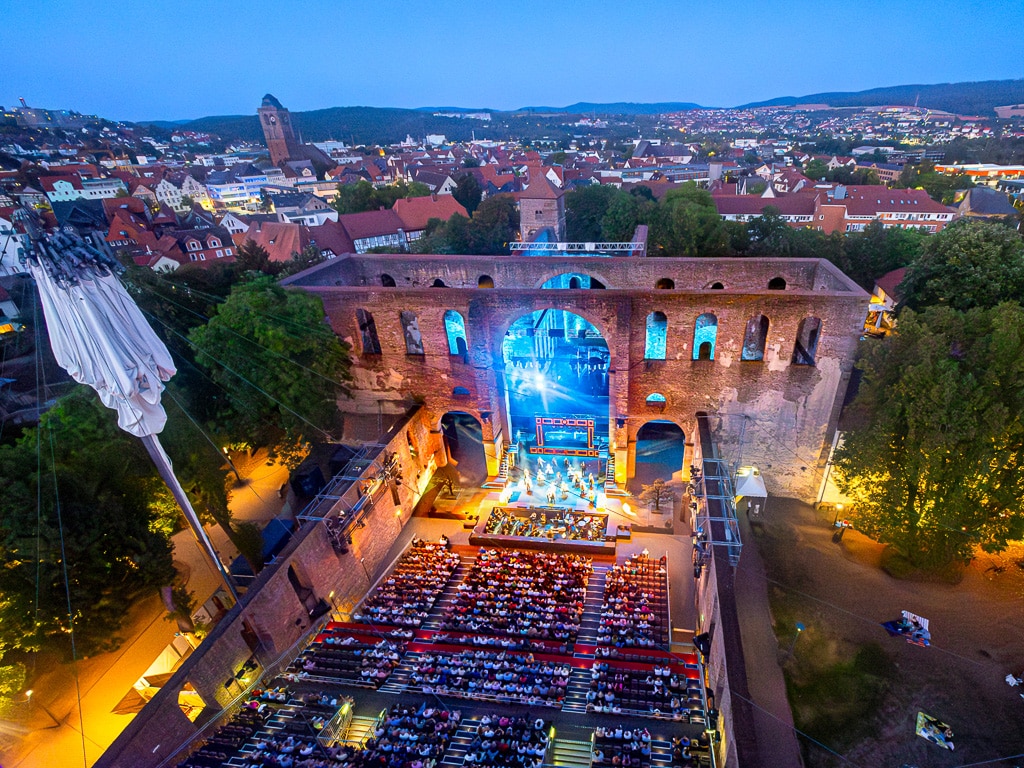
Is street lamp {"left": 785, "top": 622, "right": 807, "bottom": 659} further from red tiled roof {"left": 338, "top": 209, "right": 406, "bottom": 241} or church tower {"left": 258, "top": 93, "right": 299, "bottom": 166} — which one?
church tower {"left": 258, "top": 93, "right": 299, "bottom": 166}

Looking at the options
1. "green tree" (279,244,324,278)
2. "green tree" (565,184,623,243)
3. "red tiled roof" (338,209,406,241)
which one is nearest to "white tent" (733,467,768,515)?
"green tree" (279,244,324,278)

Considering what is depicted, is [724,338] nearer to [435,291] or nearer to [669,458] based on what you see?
[669,458]

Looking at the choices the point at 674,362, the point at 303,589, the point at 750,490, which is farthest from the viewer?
the point at 674,362

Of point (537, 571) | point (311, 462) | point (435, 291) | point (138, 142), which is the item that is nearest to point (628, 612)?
point (537, 571)

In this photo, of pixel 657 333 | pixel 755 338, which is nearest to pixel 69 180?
pixel 657 333

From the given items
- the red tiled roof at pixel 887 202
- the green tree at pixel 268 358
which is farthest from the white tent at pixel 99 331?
the red tiled roof at pixel 887 202

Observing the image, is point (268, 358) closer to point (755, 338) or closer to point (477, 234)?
point (755, 338)
